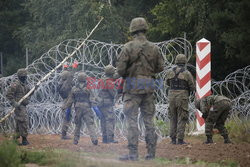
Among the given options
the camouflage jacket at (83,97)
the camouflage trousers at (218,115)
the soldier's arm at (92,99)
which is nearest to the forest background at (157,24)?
the camouflage trousers at (218,115)

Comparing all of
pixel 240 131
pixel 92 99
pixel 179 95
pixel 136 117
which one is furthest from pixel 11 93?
pixel 240 131

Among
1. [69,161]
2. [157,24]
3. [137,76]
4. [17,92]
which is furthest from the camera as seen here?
[157,24]

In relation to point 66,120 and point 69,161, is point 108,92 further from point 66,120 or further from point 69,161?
point 69,161

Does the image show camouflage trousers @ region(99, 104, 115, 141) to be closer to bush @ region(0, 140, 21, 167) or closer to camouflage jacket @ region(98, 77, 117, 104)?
camouflage jacket @ region(98, 77, 117, 104)

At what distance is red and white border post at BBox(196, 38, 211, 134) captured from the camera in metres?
13.0

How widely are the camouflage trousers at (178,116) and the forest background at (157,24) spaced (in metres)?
7.35

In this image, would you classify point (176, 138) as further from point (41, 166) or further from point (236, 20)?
point (236, 20)

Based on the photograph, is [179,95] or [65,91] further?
[65,91]

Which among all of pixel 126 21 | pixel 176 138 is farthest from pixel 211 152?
pixel 126 21

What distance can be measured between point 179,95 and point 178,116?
422 mm

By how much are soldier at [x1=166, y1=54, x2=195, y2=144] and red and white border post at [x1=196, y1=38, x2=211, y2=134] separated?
4.76ft

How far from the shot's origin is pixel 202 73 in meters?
13.1

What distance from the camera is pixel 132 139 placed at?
868 cm

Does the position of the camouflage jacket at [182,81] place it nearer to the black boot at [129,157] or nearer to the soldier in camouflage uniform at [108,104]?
the soldier in camouflage uniform at [108,104]
